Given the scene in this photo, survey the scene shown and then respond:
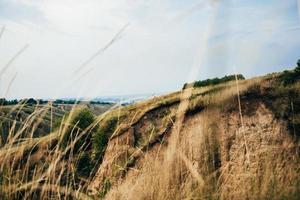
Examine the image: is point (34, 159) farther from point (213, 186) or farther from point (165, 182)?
point (213, 186)

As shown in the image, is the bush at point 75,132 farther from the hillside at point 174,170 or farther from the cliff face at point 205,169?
the cliff face at point 205,169

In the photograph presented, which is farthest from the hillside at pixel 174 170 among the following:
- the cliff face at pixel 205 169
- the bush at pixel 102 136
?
the bush at pixel 102 136

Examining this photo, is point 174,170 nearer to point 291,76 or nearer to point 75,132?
point 75,132

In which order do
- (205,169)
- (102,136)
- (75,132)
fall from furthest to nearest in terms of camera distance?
1. (102,136)
2. (75,132)
3. (205,169)

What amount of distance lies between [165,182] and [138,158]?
1.36m

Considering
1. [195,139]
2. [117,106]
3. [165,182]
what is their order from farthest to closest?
[195,139], [117,106], [165,182]

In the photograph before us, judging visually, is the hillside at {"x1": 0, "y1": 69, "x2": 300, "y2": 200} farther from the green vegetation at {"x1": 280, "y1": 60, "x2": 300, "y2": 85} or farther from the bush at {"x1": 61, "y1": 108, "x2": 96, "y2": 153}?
the green vegetation at {"x1": 280, "y1": 60, "x2": 300, "y2": 85}

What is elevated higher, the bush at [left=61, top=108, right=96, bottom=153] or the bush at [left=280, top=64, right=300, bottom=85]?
the bush at [left=280, top=64, right=300, bottom=85]

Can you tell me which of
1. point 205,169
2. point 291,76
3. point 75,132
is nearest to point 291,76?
point 291,76

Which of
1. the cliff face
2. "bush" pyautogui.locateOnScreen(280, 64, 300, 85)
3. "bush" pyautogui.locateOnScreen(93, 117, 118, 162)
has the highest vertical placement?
"bush" pyautogui.locateOnScreen(280, 64, 300, 85)

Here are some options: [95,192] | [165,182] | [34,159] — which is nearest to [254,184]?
[165,182]

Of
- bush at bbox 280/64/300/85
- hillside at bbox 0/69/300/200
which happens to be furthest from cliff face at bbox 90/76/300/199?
bush at bbox 280/64/300/85

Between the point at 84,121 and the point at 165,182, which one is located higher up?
the point at 84,121

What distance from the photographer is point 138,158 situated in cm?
418
